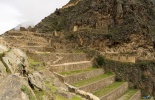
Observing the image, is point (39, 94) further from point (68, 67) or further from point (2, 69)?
point (68, 67)

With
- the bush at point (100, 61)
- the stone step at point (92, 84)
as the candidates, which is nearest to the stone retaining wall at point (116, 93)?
the stone step at point (92, 84)

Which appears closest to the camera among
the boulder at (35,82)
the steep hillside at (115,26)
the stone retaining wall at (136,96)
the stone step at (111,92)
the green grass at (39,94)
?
the green grass at (39,94)

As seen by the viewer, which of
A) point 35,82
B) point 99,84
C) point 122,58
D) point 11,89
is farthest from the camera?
point 122,58

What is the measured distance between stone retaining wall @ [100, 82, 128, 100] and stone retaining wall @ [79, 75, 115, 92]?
971mm

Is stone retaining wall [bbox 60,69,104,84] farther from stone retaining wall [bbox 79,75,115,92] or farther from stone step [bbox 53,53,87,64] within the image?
stone step [bbox 53,53,87,64]

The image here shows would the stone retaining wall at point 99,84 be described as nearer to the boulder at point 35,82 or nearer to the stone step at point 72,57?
the stone step at point 72,57

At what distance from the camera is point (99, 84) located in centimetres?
1873

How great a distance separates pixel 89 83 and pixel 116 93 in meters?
3.67

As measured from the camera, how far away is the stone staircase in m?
15.1

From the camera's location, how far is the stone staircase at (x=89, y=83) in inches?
595

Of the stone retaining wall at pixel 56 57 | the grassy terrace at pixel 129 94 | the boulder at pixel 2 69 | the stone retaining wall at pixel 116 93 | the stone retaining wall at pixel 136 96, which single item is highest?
the boulder at pixel 2 69

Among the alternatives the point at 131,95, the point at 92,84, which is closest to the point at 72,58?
the point at 92,84

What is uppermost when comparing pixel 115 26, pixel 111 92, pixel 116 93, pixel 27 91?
pixel 115 26

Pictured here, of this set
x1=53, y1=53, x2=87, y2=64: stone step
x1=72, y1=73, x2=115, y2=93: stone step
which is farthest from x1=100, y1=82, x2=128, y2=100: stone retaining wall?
x1=53, y1=53, x2=87, y2=64: stone step
